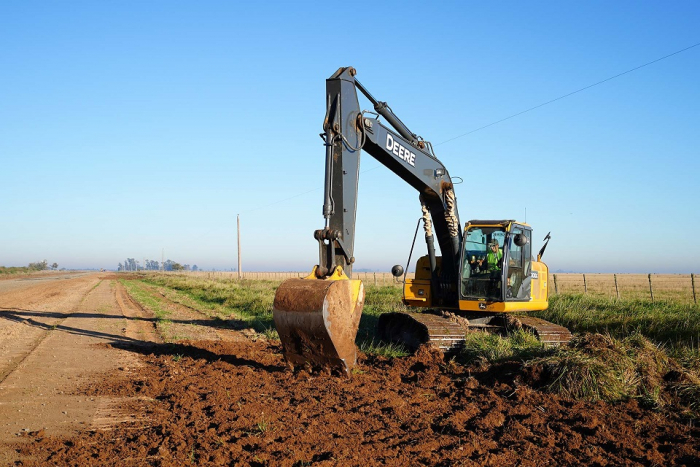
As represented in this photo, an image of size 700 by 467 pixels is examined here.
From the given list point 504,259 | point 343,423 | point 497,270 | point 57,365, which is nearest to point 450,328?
point 497,270

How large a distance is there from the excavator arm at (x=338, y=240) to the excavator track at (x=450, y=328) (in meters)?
2.76

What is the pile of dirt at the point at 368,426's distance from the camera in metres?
5.33

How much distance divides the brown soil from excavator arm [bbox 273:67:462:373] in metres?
0.66

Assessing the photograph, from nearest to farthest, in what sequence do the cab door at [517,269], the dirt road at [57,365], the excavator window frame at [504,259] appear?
the dirt road at [57,365] → the excavator window frame at [504,259] → the cab door at [517,269]

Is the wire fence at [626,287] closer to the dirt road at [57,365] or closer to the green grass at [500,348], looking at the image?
the green grass at [500,348]

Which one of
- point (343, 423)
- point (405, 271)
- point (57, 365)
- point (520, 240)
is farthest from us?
point (405, 271)

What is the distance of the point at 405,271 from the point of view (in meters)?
13.0

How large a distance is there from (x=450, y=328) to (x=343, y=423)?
5069 mm

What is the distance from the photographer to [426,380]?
8.66m

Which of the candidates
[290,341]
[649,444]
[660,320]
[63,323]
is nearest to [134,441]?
[290,341]

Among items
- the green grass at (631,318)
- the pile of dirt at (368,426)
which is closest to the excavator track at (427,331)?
the pile of dirt at (368,426)

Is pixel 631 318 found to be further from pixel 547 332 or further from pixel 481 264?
pixel 481 264

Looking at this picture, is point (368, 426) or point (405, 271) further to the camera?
point (405, 271)

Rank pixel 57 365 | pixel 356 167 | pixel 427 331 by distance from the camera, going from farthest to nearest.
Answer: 1. pixel 427 331
2. pixel 57 365
3. pixel 356 167
